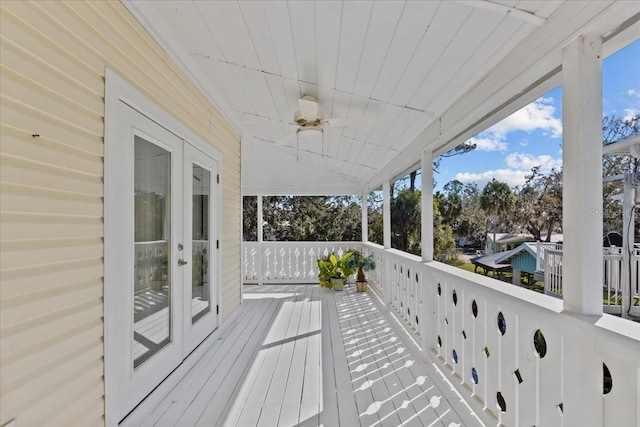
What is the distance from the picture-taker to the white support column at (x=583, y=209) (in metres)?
1.36

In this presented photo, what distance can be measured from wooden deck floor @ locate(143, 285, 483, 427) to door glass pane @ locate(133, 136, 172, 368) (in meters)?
0.49

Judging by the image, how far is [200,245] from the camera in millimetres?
3428

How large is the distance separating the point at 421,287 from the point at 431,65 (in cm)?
211

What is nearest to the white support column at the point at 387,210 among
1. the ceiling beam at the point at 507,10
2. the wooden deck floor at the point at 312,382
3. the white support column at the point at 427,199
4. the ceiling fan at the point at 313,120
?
the wooden deck floor at the point at 312,382

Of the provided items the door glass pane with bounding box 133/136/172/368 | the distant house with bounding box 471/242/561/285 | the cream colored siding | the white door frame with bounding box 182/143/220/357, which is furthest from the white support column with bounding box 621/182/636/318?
the white door frame with bounding box 182/143/220/357

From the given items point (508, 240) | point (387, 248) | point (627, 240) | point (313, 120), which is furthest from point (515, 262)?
point (387, 248)

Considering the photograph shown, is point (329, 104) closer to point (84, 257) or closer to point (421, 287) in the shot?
point (421, 287)

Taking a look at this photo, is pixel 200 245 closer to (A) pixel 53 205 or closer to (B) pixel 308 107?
(B) pixel 308 107

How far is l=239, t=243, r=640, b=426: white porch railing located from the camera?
122 centimetres

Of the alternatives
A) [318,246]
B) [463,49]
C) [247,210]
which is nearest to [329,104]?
[463,49]

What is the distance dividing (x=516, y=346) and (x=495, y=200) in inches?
38.0

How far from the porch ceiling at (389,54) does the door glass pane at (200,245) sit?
3.08ft

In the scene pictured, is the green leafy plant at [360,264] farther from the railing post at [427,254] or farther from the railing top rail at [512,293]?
the railing top rail at [512,293]

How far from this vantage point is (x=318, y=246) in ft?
24.5
